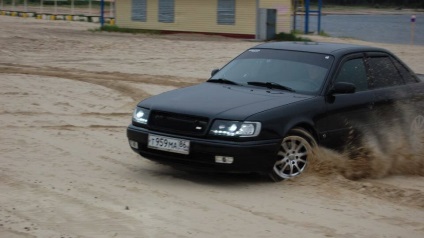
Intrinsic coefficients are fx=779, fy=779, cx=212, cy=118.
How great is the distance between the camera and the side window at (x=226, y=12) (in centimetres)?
3428

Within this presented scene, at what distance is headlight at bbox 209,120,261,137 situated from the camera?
7.32 m

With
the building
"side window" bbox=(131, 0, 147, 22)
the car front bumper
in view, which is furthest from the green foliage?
the car front bumper

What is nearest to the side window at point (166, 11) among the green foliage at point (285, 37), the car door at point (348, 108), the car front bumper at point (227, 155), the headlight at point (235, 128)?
the green foliage at point (285, 37)

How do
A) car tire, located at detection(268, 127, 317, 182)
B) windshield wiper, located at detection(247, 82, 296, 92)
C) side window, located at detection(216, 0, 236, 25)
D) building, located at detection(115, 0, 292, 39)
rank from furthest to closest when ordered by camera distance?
side window, located at detection(216, 0, 236, 25), building, located at detection(115, 0, 292, 39), windshield wiper, located at detection(247, 82, 296, 92), car tire, located at detection(268, 127, 317, 182)

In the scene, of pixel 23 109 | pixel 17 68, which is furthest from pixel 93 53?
pixel 23 109

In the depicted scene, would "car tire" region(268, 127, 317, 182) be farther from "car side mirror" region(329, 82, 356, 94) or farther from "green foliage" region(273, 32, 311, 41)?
"green foliage" region(273, 32, 311, 41)

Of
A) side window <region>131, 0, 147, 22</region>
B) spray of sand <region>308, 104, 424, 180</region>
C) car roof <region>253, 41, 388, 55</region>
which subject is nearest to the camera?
spray of sand <region>308, 104, 424, 180</region>

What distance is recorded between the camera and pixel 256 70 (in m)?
8.70

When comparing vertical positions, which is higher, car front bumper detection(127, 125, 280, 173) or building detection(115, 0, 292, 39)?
building detection(115, 0, 292, 39)

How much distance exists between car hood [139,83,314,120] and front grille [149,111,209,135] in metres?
0.05

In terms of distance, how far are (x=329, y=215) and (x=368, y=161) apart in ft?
7.08

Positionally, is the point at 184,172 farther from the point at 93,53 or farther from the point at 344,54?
the point at 93,53

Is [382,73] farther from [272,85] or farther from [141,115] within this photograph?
[141,115]

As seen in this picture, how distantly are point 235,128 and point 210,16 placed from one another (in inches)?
1109
